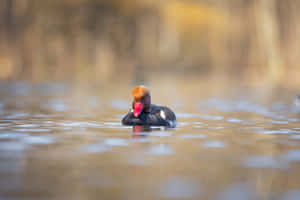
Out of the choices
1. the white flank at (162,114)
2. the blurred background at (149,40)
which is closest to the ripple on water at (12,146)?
the white flank at (162,114)

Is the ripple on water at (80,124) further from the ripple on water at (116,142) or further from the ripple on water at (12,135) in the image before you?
the ripple on water at (116,142)

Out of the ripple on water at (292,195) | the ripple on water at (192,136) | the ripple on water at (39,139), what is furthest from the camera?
the ripple on water at (192,136)

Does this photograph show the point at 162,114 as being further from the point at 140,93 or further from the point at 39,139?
the point at 39,139

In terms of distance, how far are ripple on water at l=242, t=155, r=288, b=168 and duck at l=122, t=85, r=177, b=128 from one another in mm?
3522

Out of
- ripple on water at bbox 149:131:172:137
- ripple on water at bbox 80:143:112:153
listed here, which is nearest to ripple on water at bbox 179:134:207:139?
ripple on water at bbox 149:131:172:137

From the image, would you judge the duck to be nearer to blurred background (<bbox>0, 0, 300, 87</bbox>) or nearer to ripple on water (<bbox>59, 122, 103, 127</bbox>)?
ripple on water (<bbox>59, 122, 103, 127</bbox>)

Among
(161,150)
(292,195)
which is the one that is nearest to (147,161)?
(161,150)

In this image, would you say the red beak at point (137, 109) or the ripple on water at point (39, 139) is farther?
the red beak at point (137, 109)

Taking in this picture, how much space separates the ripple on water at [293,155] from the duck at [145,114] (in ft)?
10.7

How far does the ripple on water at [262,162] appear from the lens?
5.43 m

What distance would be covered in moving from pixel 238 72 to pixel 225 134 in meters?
39.3

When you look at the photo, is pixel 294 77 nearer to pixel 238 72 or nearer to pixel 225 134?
pixel 238 72

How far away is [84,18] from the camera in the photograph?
43.3 meters

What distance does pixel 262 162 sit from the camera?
18.7 feet
